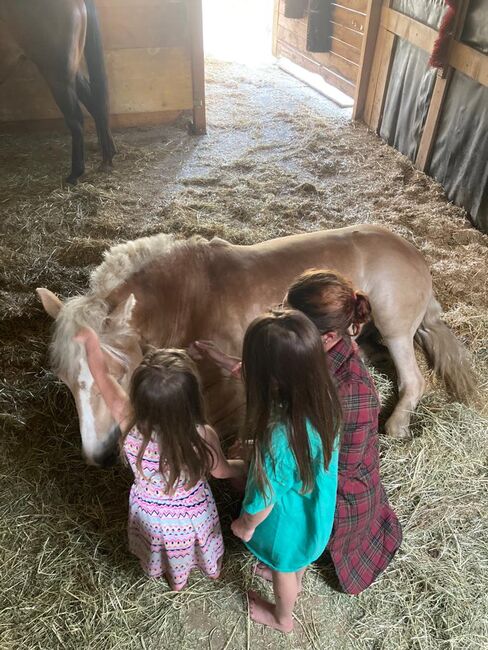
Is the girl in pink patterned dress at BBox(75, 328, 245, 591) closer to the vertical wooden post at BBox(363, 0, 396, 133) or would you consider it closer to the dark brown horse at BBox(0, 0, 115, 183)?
the dark brown horse at BBox(0, 0, 115, 183)

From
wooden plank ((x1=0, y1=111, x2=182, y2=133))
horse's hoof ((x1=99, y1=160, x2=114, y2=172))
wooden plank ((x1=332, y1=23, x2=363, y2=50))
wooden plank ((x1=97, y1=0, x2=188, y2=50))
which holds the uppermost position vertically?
wooden plank ((x1=97, y1=0, x2=188, y2=50))

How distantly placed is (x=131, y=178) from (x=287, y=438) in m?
4.28

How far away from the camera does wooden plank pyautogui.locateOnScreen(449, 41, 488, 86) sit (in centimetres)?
419

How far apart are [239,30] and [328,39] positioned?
4263 mm

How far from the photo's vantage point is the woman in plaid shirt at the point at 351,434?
1614 mm

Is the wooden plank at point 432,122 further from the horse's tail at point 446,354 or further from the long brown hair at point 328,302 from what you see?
the long brown hair at point 328,302

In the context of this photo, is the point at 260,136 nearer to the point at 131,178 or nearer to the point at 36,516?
the point at 131,178

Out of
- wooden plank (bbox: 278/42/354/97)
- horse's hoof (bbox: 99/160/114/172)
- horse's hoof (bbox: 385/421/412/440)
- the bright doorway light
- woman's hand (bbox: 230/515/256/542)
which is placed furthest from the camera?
the bright doorway light

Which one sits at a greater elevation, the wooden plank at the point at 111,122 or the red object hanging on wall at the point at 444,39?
the red object hanging on wall at the point at 444,39

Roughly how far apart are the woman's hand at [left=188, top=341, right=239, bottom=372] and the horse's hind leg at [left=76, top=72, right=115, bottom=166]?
3.65 meters

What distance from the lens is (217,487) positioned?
7.47 feet

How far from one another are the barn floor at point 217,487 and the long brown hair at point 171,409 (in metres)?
Result: 0.71

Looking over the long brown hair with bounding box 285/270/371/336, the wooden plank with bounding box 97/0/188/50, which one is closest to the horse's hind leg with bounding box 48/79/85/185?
the wooden plank with bounding box 97/0/188/50

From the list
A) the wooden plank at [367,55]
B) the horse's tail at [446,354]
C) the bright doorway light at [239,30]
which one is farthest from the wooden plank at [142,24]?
the horse's tail at [446,354]
